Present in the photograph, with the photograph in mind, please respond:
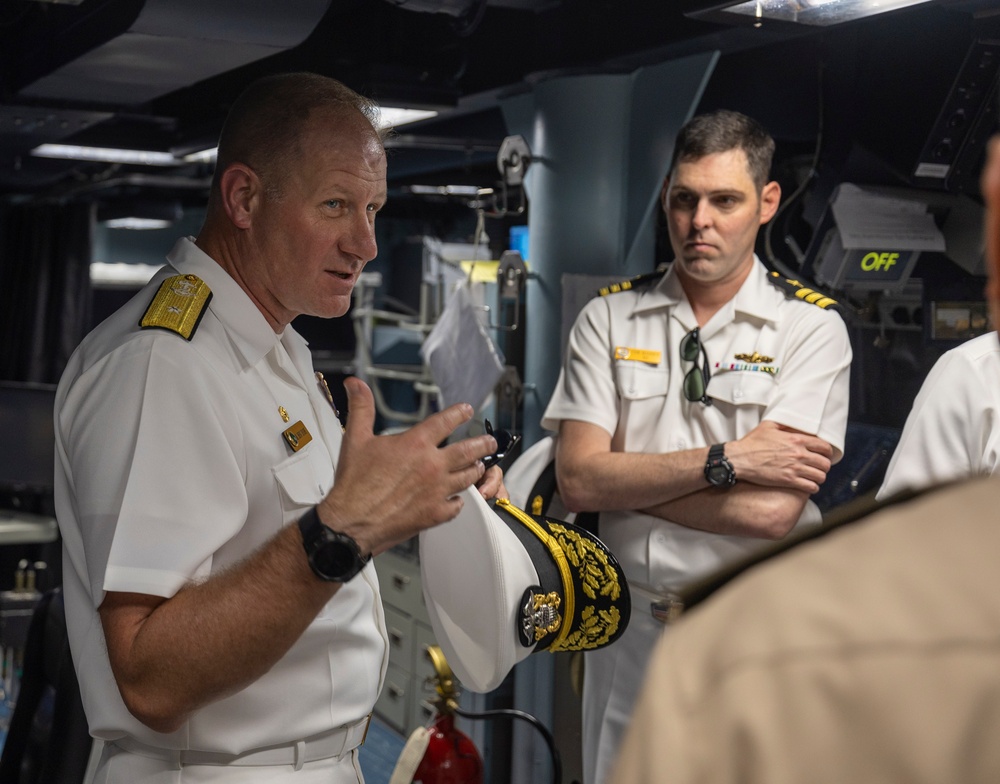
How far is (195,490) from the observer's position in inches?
55.7

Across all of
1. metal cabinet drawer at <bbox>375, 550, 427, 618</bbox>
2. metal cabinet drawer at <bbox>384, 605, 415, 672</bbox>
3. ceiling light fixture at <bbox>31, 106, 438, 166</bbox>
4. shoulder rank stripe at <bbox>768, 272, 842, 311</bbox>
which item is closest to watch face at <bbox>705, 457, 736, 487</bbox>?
shoulder rank stripe at <bbox>768, 272, 842, 311</bbox>

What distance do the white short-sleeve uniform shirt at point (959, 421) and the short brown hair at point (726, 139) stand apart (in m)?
0.76

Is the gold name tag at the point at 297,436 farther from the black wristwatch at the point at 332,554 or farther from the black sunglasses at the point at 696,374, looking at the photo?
the black sunglasses at the point at 696,374

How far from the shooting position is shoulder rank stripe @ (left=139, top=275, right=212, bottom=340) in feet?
4.95

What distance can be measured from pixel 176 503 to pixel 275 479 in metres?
0.18

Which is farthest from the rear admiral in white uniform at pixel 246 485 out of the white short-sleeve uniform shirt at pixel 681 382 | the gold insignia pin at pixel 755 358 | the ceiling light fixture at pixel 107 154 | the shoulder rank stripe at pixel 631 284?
the ceiling light fixture at pixel 107 154

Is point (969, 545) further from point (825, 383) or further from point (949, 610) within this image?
point (825, 383)

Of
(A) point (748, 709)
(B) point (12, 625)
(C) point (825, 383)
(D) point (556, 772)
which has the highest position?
(A) point (748, 709)

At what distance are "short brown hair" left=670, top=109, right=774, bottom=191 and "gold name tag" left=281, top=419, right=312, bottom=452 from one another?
4.61ft

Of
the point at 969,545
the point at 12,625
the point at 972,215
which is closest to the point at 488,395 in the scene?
the point at 972,215

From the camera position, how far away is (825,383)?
249cm

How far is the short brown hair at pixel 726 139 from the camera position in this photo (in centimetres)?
261

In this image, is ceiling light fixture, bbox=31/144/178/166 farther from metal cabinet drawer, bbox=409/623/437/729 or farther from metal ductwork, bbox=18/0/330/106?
metal cabinet drawer, bbox=409/623/437/729

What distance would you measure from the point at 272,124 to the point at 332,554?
76 cm
